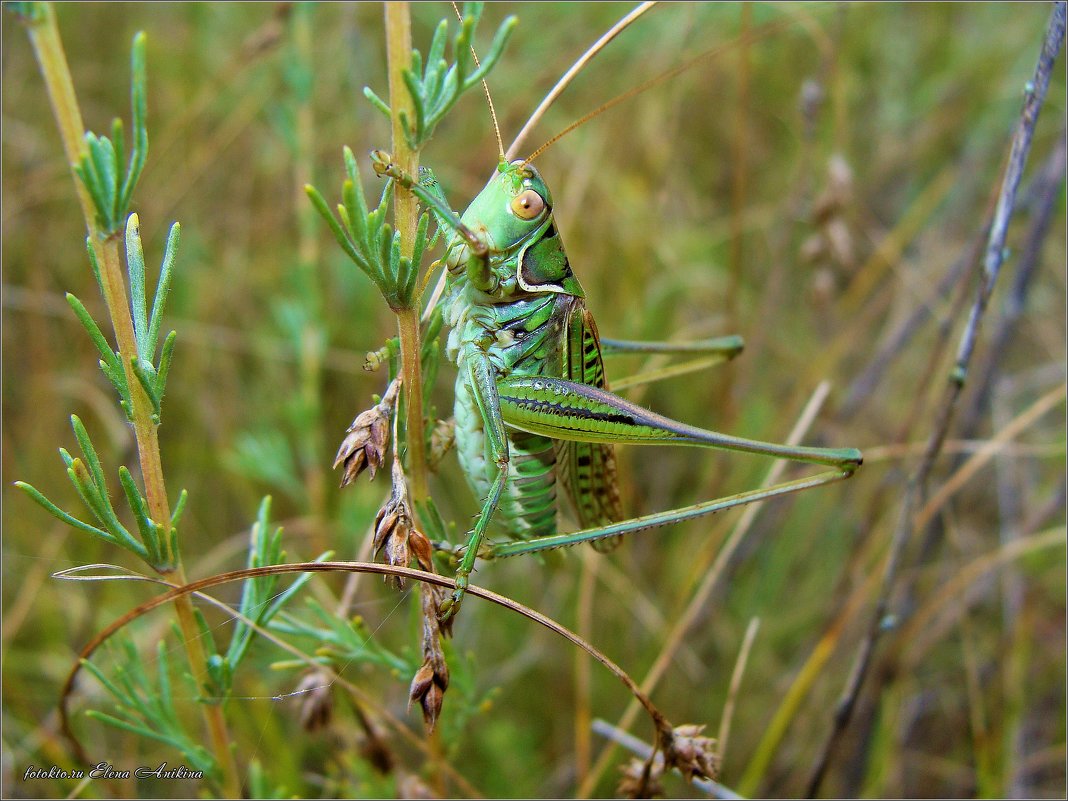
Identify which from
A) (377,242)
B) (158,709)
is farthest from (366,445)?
(158,709)

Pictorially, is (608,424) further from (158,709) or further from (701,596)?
(158,709)

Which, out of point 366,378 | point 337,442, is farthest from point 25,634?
point 366,378

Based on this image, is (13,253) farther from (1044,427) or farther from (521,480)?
(1044,427)

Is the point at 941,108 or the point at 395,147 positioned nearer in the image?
the point at 395,147

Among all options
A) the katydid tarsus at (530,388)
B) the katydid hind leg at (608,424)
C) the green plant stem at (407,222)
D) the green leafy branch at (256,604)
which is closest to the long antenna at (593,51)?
the katydid tarsus at (530,388)

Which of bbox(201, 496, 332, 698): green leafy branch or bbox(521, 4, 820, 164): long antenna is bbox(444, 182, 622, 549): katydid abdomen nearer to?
bbox(521, 4, 820, 164): long antenna

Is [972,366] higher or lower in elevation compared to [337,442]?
higher
